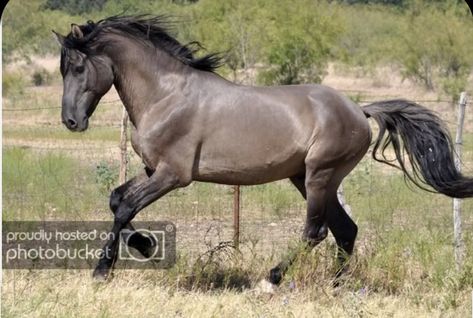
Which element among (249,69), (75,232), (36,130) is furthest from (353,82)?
(75,232)

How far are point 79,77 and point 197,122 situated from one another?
1075 millimetres

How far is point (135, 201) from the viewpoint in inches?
307

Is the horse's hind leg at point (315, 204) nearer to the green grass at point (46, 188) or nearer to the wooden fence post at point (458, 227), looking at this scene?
the wooden fence post at point (458, 227)

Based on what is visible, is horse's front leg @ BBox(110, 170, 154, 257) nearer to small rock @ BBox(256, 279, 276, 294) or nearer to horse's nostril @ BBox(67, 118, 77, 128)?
horse's nostril @ BBox(67, 118, 77, 128)

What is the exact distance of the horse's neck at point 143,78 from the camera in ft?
26.8

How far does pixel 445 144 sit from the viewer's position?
Result: 8633 mm

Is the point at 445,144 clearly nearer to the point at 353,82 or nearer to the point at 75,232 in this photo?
the point at 75,232

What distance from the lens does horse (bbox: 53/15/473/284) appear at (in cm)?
792

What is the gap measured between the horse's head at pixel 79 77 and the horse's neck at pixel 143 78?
0.20 meters

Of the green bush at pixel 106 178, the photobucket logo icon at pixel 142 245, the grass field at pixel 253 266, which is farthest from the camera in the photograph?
the green bush at pixel 106 178

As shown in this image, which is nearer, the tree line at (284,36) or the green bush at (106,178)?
the green bush at (106,178)

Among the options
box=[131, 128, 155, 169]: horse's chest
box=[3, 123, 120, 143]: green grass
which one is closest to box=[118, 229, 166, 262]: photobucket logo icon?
box=[131, 128, 155, 169]: horse's chest

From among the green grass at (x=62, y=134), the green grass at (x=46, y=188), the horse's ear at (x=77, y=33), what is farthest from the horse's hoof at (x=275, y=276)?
the green grass at (x=62, y=134)

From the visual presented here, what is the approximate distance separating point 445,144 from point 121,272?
313 cm
